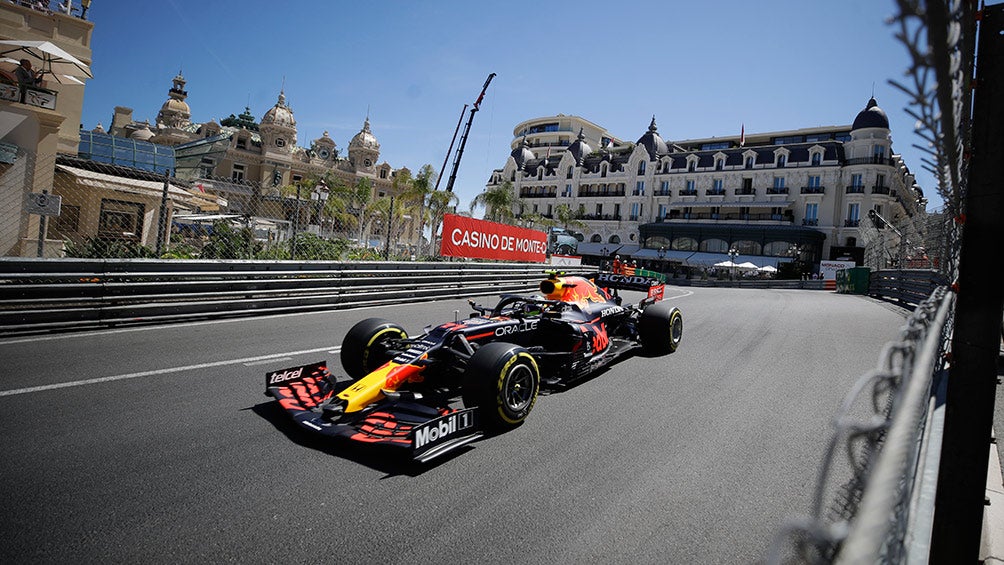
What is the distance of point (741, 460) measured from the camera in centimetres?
397

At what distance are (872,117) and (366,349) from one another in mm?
55117

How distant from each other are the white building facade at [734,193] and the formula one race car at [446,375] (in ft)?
97.3

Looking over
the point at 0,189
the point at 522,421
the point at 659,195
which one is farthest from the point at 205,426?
the point at 659,195

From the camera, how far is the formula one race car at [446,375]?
3837 millimetres

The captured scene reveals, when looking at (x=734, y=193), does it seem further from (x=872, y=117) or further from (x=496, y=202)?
(x=496, y=202)

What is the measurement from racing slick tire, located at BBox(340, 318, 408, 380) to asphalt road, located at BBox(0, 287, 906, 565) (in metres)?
0.84

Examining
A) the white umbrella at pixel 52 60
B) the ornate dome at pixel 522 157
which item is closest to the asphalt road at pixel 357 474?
the white umbrella at pixel 52 60

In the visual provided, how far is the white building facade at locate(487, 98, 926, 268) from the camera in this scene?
46000 millimetres

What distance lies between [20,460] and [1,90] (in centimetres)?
1559

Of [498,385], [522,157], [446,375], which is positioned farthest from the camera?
[522,157]

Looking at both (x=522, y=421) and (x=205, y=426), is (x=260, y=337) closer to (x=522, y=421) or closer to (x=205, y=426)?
(x=205, y=426)

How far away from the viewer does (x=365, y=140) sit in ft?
215

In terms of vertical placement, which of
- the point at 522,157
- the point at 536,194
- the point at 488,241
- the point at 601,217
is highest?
the point at 522,157

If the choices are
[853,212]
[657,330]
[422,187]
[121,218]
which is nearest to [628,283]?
[657,330]
